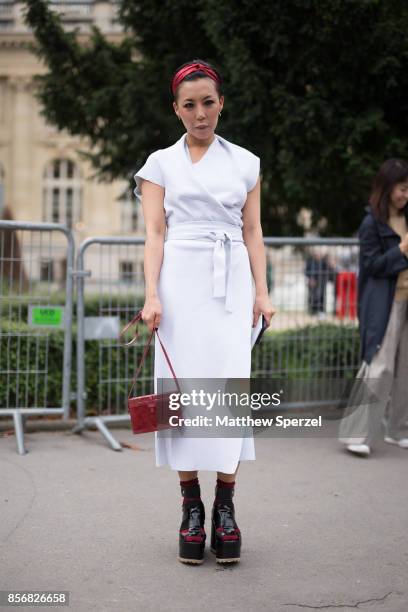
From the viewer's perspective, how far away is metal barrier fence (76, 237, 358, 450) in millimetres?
6102

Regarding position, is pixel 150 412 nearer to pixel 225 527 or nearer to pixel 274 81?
pixel 225 527

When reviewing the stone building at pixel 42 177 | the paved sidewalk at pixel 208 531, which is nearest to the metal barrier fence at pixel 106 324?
the paved sidewalk at pixel 208 531

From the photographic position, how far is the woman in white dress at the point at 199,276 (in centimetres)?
336

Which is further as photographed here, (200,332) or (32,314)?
(32,314)

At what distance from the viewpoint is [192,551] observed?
3365 mm

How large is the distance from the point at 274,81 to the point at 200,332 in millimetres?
4396

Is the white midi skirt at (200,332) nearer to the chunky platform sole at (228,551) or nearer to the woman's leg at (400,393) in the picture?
the chunky platform sole at (228,551)

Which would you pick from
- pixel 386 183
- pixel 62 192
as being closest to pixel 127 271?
pixel 386 183

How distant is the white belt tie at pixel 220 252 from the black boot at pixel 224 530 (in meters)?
0.79

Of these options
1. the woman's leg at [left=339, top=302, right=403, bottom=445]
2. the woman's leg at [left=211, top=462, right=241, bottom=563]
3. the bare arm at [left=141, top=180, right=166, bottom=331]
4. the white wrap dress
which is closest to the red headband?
the white wrap dress

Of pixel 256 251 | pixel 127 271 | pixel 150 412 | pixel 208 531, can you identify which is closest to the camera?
pixel 150 412

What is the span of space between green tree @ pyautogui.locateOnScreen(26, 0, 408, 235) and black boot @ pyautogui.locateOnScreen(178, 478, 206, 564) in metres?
4.10

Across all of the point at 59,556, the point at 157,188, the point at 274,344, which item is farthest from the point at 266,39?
the point at 59,556

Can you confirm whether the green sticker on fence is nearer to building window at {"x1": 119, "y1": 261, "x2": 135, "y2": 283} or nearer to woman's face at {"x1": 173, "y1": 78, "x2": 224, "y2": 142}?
building window at {"x1": 119, "y1": 261, "x2": 135, "y2": 283}
